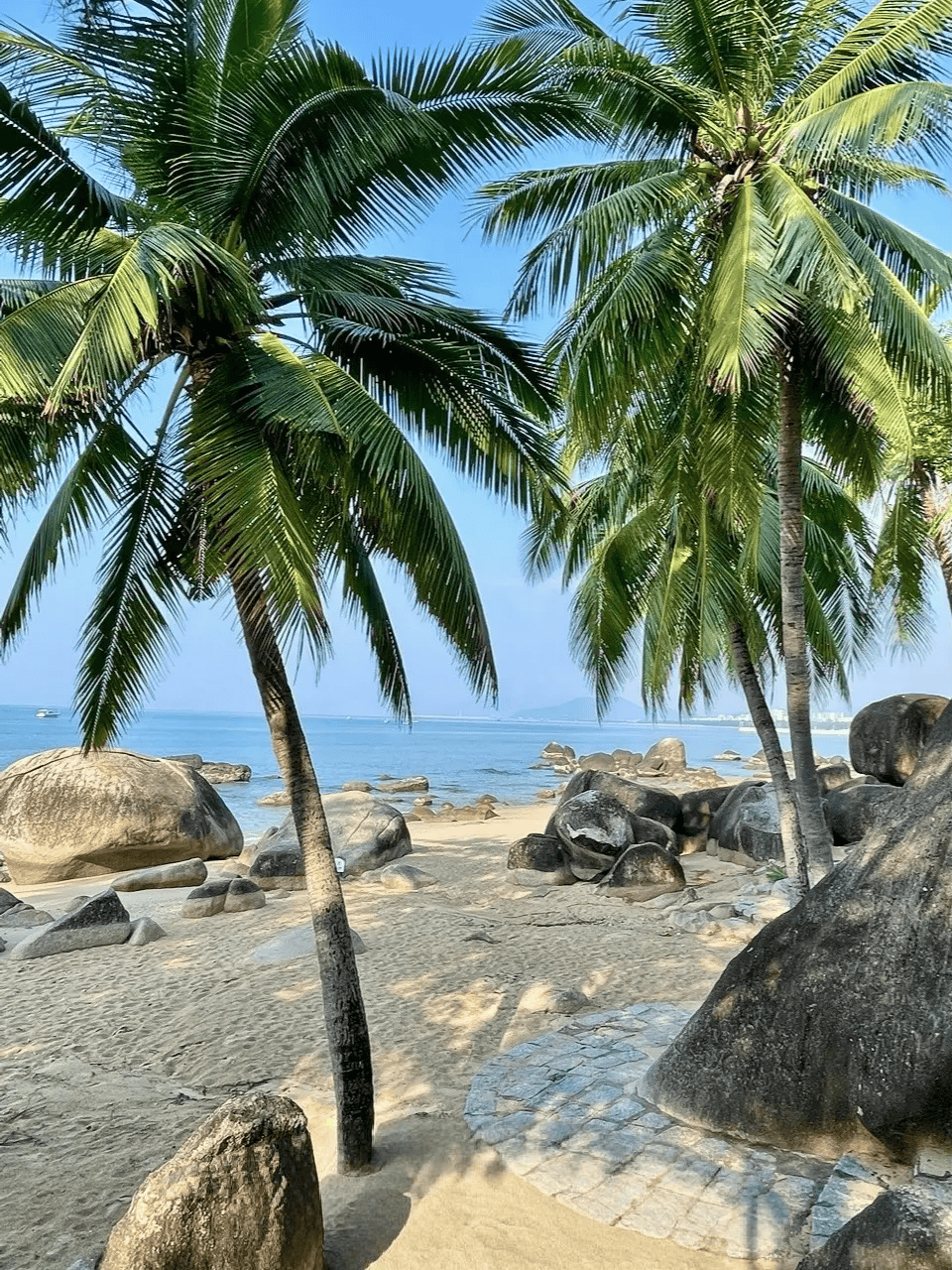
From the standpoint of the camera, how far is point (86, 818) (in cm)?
1597

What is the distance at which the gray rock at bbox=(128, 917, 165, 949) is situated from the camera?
11.0 metres

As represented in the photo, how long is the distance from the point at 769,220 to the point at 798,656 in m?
4.49

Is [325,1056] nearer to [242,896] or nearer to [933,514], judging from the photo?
[242,896]

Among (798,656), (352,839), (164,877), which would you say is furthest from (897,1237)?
(164,877)

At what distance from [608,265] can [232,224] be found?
16.5 feet

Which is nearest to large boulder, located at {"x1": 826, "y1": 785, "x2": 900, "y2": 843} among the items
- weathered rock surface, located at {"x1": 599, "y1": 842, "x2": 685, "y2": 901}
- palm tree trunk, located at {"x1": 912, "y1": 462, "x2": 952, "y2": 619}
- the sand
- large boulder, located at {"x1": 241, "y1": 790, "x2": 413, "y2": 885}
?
weathered rock surface, located at {"x1": 599, "y1": 842, "x2": 685, "y2": 901}

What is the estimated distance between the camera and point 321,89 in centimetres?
537

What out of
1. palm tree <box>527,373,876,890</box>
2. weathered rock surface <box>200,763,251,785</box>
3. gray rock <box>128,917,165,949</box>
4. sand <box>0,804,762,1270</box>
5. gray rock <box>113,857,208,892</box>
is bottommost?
weathered rock surface <box>200,763,251,785</box>

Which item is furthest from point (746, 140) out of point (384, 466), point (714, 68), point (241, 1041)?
point (241, 1041)

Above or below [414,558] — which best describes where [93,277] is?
above

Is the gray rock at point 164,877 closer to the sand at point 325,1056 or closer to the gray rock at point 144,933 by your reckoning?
the sand at point 325,1056

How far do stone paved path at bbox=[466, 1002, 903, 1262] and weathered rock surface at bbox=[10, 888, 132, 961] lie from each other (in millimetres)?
6537

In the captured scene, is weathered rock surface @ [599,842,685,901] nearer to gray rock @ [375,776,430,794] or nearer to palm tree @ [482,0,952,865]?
palm tree @ [482,0,952,865]

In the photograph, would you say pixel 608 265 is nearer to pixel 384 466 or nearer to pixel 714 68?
pixel 714 68
